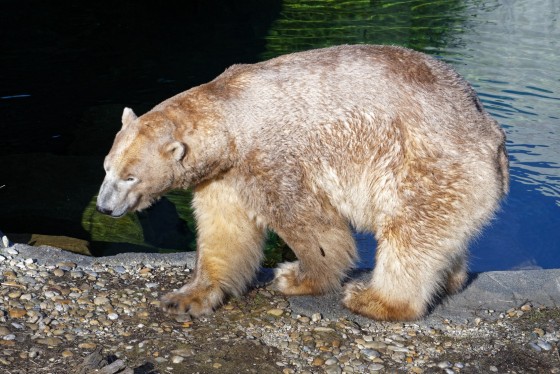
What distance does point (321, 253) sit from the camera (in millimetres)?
4691

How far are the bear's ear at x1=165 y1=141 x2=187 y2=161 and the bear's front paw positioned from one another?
79 cm

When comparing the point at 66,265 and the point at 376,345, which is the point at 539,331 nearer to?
the point at 376,345

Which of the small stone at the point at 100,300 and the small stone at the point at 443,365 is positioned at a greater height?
the small stone at the point at 100,300

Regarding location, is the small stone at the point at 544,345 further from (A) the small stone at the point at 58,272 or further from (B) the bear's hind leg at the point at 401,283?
(A) the small stone at the point at 58,272

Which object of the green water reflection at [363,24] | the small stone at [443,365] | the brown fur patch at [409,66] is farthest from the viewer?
the green water reflection at [363,24]

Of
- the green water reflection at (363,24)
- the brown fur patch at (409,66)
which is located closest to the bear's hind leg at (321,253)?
the brown fur patch at (409,66)

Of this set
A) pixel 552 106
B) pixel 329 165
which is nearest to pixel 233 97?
pixel 329 165

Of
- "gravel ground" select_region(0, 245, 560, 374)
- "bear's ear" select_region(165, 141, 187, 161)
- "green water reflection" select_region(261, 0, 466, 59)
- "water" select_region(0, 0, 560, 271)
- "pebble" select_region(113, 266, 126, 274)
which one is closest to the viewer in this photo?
"gravel ground" select_region(0, 245, 560, 374)

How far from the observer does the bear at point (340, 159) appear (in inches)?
177

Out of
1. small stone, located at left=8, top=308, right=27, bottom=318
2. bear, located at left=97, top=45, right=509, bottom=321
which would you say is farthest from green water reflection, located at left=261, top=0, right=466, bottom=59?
small stone, located at left=8, top=308, right=27, bottom=318

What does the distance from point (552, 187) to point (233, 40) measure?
6050mm

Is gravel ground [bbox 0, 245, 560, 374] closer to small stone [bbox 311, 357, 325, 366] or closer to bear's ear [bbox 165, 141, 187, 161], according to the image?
A: small stone [bbox 311, 357, 325, 366]

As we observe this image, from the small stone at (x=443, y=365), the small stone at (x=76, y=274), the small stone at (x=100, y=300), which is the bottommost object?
the small stone at (x=443, y=365)

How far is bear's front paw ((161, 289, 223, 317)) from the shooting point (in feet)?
15.4
